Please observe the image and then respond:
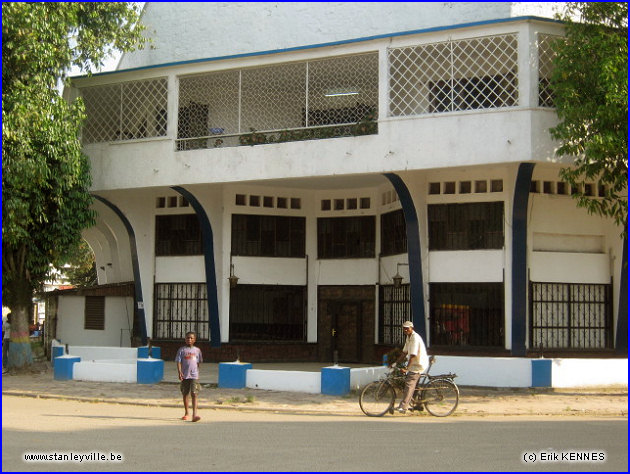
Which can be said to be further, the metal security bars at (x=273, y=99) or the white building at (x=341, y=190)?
the metal security bars at (x=273, y=99)

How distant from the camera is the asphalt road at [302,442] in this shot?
8.98 meters

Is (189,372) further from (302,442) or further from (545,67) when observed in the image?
(545,67)

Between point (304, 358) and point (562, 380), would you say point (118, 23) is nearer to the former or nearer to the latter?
point (304, 358)

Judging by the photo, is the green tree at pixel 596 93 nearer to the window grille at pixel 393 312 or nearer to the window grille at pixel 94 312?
the window grille at pixel 393 312

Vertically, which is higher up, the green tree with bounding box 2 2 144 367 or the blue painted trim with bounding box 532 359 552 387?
the green tree with bounding box 2 2 144 367

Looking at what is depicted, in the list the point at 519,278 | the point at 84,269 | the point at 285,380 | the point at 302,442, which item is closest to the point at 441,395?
the point at 302,442

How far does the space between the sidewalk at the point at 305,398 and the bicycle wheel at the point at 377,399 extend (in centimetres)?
46

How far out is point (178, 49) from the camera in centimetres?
2431

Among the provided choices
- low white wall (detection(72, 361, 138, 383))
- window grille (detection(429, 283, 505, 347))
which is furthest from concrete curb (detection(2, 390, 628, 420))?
window grille (detection(429, 283, 505, 347))

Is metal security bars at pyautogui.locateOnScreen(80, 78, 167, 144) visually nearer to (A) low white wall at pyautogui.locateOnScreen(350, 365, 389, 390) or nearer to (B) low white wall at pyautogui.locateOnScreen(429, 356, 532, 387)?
(A) low white wall at pyautogui.locateOnScreen(350, 365, 389, 390)

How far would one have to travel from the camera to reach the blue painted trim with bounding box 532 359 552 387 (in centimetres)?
1708

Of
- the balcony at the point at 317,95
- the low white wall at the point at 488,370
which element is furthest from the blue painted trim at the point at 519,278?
the balcony at the point at 317,95

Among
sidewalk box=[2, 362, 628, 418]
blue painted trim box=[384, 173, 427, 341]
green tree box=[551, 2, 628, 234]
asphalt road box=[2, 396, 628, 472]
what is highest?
green tree box=[551, 2, 628, 234]

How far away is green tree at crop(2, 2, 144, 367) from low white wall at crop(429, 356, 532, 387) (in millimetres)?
8983
